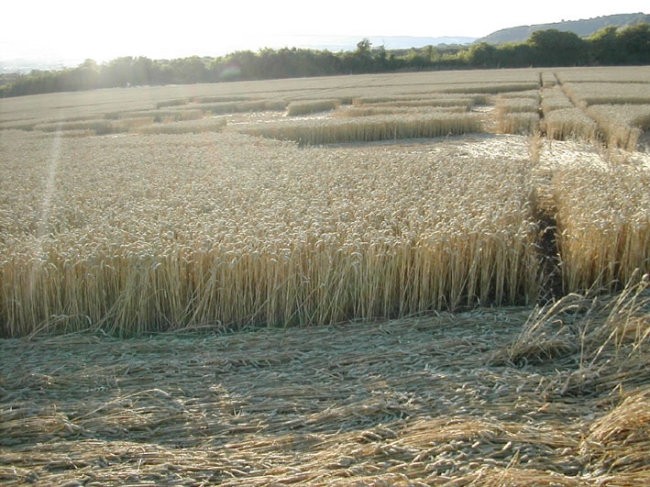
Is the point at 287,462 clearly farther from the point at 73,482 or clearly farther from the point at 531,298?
the point at 531,298

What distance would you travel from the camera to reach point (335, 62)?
53.5 m

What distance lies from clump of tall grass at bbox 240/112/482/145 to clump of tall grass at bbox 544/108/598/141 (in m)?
2.08

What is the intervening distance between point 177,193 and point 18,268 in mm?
3177

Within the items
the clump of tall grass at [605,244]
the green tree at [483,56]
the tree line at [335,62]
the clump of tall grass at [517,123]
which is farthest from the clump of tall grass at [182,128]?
the green tree at [483,56]

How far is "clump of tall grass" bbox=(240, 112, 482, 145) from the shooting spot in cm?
1631

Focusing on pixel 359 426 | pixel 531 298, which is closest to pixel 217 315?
pixel 359 426

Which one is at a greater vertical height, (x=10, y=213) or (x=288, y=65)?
(x=288, y=65)

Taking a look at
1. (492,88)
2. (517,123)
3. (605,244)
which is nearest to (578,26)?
(492,88)

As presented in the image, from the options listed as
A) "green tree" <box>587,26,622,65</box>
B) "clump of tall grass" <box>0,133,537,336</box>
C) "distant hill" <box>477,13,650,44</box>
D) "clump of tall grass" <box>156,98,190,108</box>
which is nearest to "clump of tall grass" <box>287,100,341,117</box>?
"clump of tall grass" <box>156,98,190,108</box>

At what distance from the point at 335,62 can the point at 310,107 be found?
3184 cm

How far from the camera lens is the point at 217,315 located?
508cm

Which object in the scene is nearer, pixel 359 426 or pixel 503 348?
pixel 359 426

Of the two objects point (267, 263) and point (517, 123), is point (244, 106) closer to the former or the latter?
point (517, 123)

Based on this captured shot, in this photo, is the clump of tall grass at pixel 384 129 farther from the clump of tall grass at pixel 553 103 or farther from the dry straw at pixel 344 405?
the dry straw at pixel 344 405
